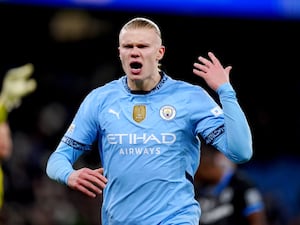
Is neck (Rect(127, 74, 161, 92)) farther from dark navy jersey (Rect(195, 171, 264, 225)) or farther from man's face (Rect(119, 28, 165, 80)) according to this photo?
dark navy jersey (Rect(195, 171, 264, 225))

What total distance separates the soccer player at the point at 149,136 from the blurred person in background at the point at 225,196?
2601 mm

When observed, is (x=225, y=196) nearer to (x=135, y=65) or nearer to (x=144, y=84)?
(x=144, y=84)

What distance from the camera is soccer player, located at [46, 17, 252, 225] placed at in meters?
7.24

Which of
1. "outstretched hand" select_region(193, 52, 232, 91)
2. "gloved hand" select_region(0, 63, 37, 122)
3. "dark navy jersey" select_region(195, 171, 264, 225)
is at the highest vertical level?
"outstretched hand" select_region(193, 52, 232, 91)

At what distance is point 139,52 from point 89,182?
36.3 inches

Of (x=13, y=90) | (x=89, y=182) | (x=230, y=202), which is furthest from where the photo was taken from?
(x=230, y=202)

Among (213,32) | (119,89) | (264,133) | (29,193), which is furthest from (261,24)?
(119,89)

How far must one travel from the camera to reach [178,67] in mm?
17359

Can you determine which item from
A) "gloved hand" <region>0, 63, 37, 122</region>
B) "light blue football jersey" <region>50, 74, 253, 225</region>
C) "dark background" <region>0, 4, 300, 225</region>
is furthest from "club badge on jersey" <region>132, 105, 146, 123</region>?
"dark background" <region>0, 4, 300, 225</region>

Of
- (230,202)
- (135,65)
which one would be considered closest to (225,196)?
(230,202)

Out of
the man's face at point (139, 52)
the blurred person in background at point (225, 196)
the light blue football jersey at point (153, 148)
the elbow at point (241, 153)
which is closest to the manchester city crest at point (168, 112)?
the light blue football jersey at point (153, 148)

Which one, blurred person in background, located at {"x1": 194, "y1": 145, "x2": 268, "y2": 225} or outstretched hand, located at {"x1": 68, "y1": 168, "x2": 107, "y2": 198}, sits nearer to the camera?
outstretched hand, located at {"x1": 68, "y1": 168, "x2": 107, "y2": 198}

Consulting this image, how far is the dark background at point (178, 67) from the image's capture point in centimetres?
1625

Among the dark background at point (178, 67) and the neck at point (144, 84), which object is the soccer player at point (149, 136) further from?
the dark background at point (178, 67)
